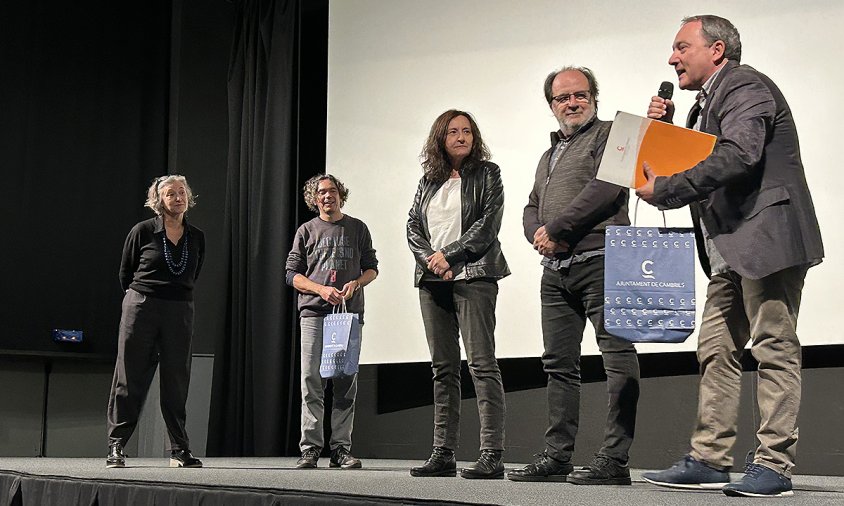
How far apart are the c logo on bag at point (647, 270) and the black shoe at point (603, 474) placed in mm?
547

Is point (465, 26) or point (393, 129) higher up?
point (465, 26)

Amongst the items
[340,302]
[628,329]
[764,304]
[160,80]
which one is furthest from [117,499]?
[160,80]

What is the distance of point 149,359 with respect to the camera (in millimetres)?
3820

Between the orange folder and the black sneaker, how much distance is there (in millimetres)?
747

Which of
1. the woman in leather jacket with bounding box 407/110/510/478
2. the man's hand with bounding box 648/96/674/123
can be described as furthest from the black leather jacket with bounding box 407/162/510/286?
the man's hand with bounding box 648/96/674/123

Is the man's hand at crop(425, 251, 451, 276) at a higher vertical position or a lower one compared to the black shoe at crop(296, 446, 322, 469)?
higher

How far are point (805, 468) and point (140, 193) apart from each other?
411 cm

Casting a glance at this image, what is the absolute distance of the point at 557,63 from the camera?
4504mm

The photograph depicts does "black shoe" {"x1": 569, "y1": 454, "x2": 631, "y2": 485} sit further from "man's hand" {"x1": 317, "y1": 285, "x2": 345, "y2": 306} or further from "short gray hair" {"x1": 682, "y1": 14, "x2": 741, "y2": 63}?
"man's hand" {"x1": 317, "y1": 285, "x2": 345, "y2": 306}

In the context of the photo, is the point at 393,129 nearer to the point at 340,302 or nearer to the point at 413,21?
the point at 413,21

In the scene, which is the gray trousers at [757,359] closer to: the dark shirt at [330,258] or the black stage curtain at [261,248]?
the dark shirt at [330,258]

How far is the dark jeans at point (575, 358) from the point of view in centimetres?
267

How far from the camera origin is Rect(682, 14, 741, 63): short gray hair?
2416 millimetres

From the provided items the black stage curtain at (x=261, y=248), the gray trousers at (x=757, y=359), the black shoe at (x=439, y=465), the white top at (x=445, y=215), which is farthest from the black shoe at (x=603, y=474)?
the black stage curtain at (x=261, y=248)
